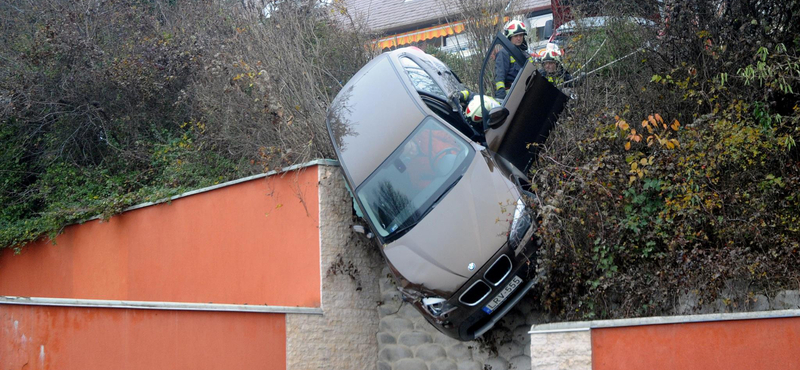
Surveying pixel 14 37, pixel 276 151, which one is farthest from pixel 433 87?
pixel 14 37

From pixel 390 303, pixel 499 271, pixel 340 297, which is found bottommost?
pixel 390 303

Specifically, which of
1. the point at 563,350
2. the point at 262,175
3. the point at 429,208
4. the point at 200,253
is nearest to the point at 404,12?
the point at 262,175

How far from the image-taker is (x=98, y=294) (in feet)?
34.0

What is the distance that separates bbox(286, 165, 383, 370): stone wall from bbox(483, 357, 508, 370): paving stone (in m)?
1.54

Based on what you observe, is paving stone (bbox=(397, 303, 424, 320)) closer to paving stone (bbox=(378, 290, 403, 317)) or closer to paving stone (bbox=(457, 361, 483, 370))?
paving stone (bbox=(378, 290, 403, 317))

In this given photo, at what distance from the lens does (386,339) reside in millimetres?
8234

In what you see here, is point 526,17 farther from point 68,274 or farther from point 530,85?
point 68,274

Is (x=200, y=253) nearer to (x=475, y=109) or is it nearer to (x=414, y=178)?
(x=414, y=178)

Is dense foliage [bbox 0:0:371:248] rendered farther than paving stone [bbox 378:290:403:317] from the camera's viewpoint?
Yes

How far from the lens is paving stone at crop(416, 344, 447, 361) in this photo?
7.69 metres

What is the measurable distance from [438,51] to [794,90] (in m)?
6.27

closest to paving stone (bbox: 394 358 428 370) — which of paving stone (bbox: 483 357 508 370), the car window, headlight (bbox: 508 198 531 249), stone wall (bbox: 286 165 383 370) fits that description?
stone wall (bbox: 286 165 383 370)

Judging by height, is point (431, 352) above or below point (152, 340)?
below

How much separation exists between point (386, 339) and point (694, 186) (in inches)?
148
